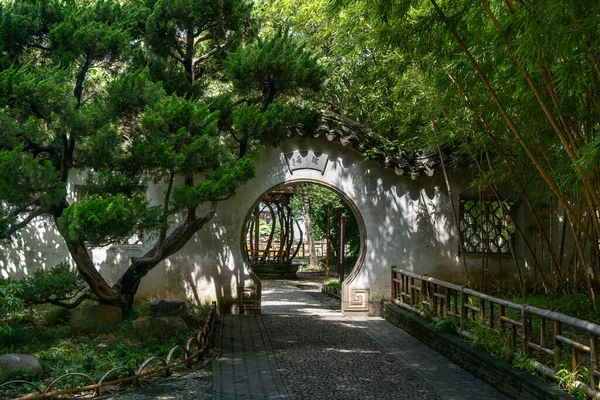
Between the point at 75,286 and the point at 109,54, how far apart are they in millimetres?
2951

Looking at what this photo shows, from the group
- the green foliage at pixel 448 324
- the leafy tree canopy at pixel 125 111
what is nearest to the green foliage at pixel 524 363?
the green foliage at pixel 448 324

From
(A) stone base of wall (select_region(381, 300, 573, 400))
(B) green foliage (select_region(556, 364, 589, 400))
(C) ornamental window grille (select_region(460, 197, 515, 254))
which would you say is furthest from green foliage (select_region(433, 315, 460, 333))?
(C) ornamental window grille (select_region(460, 197, 515, 254))

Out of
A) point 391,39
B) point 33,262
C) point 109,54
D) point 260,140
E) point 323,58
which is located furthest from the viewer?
point 323,58

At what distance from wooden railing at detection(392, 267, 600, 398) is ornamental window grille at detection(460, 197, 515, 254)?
158 cm

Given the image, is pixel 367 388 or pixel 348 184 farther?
pixel 348 184

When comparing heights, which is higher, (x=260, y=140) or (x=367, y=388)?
(x=260, y=140)

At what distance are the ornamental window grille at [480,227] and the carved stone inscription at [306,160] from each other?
8.48ft

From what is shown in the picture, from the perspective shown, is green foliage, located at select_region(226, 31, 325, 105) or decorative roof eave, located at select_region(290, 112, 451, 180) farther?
decorative roof eave, located at select_region(290, 112, 451, 180)

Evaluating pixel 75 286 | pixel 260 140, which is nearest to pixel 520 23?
pixel 260 140

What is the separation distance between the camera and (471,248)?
11.2 meters

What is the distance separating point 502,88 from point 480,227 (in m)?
4.30

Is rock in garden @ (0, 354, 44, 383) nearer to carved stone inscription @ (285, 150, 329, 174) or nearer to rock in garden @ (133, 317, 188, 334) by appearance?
rock in garden @ (133, 317, 188, 334)

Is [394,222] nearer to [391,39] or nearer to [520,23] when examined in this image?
[391,39]

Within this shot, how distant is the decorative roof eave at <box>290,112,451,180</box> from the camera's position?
10.4 metres
